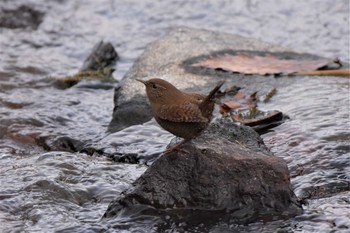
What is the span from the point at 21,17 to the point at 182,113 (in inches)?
251

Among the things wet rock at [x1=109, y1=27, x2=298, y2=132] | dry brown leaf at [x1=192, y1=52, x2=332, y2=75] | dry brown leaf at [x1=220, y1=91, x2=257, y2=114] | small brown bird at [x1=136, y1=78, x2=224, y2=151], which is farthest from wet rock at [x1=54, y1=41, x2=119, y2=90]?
small brown bird at [x1=136, y1=78, x2=224, y2=151]

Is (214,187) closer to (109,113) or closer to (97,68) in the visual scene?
(109,113)

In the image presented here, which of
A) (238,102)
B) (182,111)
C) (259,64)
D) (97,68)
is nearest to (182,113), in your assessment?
(182,111)

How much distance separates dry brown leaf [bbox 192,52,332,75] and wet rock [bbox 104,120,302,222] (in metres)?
2.62

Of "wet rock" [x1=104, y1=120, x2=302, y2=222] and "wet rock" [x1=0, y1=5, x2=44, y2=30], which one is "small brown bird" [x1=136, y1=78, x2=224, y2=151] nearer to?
"wet rock" [x1=104, y1=120, x2=302, y2=222]

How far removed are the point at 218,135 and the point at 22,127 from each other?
2.34 meters

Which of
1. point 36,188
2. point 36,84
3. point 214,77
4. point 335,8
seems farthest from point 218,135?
point 335,8

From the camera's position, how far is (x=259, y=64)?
7.23m

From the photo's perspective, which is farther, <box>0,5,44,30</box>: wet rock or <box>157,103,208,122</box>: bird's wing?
<box>0,5,44,30</box>: wet rock

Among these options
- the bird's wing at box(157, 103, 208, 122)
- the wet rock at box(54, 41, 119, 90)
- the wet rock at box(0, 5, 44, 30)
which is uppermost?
the bird's wing at box(157, 103, 208, 122)

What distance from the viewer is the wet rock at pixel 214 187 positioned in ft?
14.6

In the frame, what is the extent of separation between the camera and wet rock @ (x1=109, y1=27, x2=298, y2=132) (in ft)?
21.4

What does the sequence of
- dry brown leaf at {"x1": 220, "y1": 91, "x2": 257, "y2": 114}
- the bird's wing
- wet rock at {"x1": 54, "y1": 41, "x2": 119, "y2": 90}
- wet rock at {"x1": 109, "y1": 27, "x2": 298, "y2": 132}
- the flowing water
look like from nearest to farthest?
→ the bird's wing
the flowing water
dry brown leaf at {"x1": 220, "y1": 91, "x2": 257, "y2": 114}
wet rock at {"x1": 109, "y1": 27, "x2": 298, "y2": 132}
wet rock at {"x1": 54, "y1": 41, "x2": 119, "y2": 90}

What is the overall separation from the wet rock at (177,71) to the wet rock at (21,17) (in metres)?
2.82
